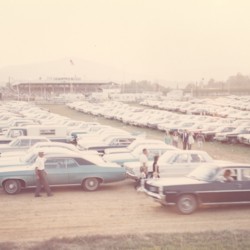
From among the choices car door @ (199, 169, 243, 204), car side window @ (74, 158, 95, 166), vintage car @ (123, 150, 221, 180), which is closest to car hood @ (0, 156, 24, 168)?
car side window @ (74, 158, 95, 166)

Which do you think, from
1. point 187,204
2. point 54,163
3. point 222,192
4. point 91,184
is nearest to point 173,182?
point 187,204

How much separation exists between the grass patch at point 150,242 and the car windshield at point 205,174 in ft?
8.71

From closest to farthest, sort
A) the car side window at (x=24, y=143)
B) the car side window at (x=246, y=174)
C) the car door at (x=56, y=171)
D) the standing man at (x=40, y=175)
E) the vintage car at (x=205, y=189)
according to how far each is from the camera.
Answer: the vintage car at (x=205, y=189) < the car side window at (x=246, y=174) < the standing man at (x=40, y=175) < the car door at (x=56, y=171) < the car side window at (x=24, y=143)

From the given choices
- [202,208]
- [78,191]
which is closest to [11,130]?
[78,191]

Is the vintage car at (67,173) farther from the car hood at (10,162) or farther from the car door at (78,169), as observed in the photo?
the car hood at (10,162)

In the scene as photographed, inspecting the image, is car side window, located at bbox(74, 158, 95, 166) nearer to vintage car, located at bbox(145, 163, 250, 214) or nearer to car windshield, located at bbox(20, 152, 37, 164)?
car windshield, located at bbox(20, 152, 37, 164)

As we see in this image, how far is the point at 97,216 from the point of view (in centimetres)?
1389

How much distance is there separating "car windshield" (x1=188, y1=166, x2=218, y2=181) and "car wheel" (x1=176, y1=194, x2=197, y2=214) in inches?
28.1

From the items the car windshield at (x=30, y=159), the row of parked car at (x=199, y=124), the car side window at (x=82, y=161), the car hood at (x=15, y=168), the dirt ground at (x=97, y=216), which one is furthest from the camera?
the row of parked car at (x=199, y=124)

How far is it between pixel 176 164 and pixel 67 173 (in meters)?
3.44

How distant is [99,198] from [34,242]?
16.4ft

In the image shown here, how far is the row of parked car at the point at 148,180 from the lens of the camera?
14141 millimetres

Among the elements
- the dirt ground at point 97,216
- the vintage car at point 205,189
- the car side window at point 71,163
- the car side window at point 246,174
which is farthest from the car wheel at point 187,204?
the car side window at point 71,163

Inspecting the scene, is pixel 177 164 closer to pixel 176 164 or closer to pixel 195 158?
pixel 176 164
